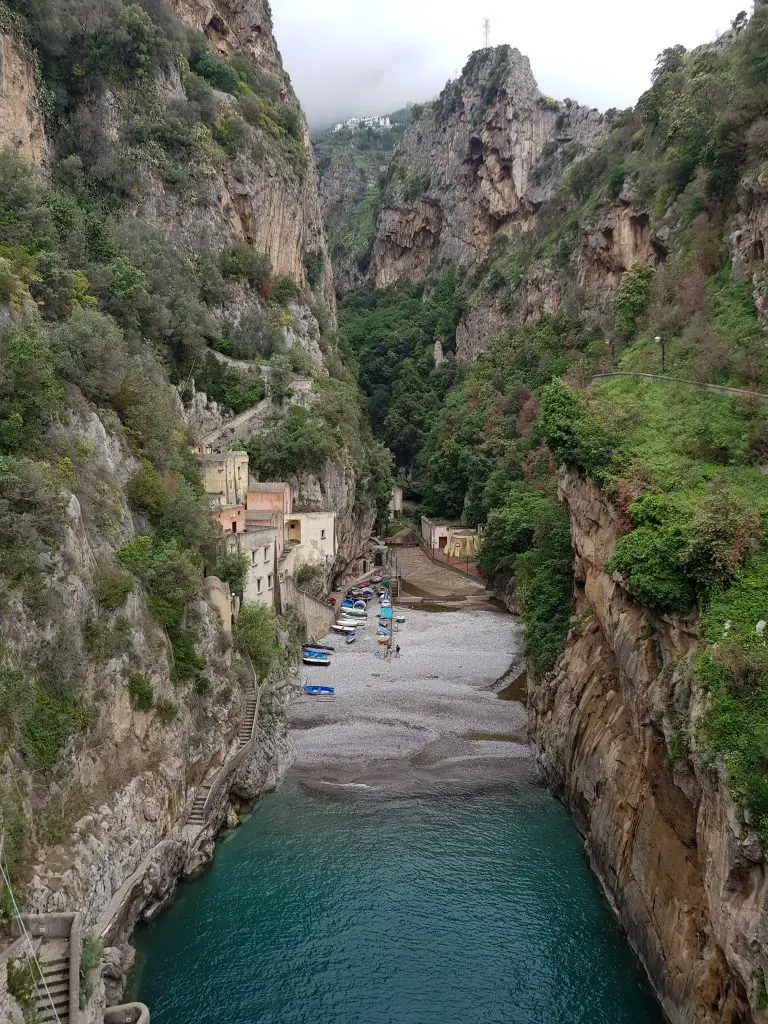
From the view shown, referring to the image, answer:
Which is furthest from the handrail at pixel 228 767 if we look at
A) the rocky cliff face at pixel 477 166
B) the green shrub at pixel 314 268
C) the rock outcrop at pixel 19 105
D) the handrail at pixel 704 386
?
the rocky cliff face at pixel 477 166

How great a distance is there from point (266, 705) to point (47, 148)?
3895 centimetres

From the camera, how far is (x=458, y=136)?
411 ft

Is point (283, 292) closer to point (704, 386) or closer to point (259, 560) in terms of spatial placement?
point (259, 560)

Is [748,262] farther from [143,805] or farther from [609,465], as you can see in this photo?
[143,805]

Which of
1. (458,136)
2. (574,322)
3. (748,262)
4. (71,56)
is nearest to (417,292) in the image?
(458,136)

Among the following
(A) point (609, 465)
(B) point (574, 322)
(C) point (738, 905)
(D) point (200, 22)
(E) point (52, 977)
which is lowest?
(E) point (52, 977)

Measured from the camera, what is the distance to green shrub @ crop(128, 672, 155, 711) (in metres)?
23.9

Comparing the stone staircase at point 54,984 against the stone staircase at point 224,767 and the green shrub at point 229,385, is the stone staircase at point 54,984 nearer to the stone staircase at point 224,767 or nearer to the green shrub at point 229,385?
the stone staircase at point 224,767

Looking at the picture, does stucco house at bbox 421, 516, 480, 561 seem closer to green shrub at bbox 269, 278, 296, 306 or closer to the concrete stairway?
green shrub at bbox 269, 278, 296, 306

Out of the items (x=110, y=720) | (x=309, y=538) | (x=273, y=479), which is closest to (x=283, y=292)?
(x=273, y=479)

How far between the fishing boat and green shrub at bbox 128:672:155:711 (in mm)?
22016

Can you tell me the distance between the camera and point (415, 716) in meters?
38.8

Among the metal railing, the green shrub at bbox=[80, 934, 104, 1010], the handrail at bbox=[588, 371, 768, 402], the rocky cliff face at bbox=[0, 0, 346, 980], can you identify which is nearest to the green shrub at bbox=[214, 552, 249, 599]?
the rocky cliff face at bbox=[0, 0, 346, 980]

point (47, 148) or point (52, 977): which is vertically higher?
point (47, 148)
